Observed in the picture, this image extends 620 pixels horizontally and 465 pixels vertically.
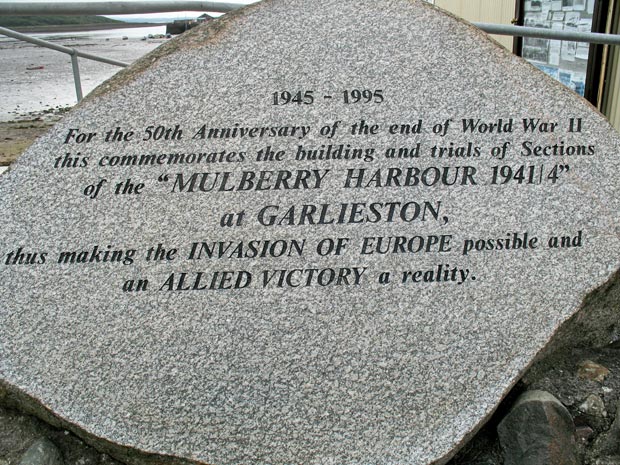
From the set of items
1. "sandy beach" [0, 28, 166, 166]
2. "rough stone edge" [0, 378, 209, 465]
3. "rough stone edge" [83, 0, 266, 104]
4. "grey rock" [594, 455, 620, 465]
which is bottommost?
"sandy beach" [0, 28, 166, 166]

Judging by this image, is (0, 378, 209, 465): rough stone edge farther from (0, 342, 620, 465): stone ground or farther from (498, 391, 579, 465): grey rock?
(498, 391, 579, 465): grey rock

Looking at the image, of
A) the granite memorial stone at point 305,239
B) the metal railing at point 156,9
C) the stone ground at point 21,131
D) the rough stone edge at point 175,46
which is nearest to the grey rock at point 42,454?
the granite memorial stone at point 305,239

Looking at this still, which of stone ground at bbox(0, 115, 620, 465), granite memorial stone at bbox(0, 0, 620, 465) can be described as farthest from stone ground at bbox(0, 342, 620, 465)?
granite memorial stone at bbox(0, 0, 620, 465)

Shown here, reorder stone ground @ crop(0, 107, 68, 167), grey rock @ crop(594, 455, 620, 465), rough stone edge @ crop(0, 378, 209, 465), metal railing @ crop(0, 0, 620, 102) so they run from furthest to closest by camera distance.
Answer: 1. stone ground @ crop(0, 107, 68, 167)
2. metal railing @ crop(0, 0, 620, 102)
3. grey rock @ crop(594, 455, 620, 465)
4. rough stone edge @ crop(0, 378, 209, 465)

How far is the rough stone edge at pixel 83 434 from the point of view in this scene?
1.96m

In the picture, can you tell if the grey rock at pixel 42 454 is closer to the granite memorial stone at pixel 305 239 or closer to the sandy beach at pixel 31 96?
the granite memorial stone at pixel 305 239

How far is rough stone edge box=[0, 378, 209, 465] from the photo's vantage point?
6.42ft

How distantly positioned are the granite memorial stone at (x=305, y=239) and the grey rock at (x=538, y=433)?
14 cm

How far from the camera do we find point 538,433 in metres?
2.02

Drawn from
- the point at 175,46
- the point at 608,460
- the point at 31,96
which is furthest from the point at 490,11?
the point at 31,96

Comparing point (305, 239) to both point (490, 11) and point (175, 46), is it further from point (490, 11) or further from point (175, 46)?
point (490, 11)

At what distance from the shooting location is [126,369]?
6.88ft

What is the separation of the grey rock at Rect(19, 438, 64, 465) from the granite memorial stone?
0.47 feet

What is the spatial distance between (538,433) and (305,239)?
3.51 feet
